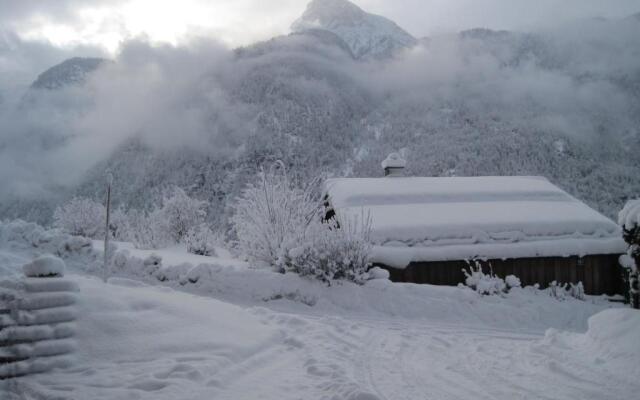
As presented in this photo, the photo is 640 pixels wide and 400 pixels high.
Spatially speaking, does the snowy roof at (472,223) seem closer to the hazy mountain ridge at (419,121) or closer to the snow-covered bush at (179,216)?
the snow-covered bush at (179,216)

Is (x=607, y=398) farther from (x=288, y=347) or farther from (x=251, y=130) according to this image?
(x=251, y=130)

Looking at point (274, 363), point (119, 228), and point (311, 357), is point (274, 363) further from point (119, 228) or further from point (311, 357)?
point (119, 228)

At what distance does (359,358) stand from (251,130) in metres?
127

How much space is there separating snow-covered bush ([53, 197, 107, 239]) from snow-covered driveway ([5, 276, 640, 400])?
2426 cm

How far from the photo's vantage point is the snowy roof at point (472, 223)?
39.9 feet

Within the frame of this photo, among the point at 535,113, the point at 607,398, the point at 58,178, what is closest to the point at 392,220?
the point at 607,398

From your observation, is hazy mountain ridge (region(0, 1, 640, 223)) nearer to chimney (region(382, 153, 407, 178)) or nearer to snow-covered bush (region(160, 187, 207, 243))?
snow-covered bush (region(160, 187, 207, 243))

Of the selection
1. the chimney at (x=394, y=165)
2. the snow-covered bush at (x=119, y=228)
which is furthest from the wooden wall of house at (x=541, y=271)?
the snow-covered bush at (x=119, y=228)

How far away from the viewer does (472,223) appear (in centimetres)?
1277

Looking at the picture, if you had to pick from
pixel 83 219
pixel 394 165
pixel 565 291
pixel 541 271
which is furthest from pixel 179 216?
pixel 565 291

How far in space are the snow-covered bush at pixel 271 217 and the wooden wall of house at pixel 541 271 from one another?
2840 mm

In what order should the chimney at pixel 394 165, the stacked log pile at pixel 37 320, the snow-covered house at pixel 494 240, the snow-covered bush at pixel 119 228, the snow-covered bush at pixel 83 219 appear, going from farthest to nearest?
the snow-covered bush at pixel 119 228 → the snow-covered bush at pixel 83 219 → the chimney at pixel 394 165 → the snow-covered house at pixel 494 240 → the stacked log pile at pixel 37 320

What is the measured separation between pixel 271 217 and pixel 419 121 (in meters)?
119

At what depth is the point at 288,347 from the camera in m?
5.65
